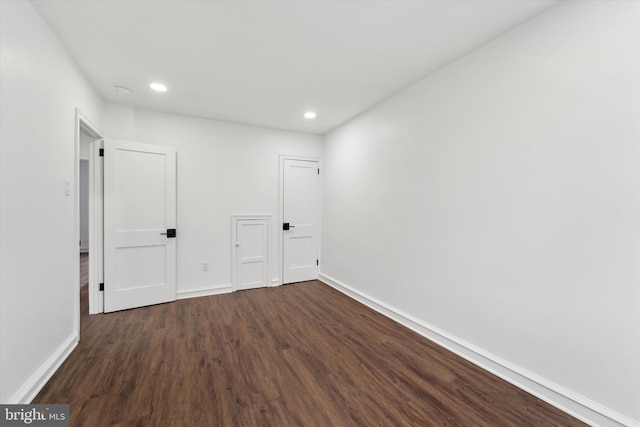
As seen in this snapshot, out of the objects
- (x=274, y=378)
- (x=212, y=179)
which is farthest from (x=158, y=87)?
(x=274, y=378)

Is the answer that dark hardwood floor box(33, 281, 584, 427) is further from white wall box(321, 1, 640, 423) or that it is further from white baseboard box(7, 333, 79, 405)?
white wall box(321, 1, 640, 423)

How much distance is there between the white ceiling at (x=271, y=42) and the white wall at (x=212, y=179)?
0.55 m

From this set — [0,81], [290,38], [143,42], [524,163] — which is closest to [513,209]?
[524,163]

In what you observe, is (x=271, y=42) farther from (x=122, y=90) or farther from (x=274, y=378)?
(x=274, y=378)

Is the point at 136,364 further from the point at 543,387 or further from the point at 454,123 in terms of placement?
the point at 454,123

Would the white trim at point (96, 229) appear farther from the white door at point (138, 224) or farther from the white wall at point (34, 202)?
the white wall at point (34, 202)

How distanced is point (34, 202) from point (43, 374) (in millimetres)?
1244

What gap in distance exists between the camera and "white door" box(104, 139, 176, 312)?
3195mm

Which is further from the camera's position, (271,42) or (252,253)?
(252,253)

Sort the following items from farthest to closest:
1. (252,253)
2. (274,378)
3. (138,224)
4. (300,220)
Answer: (300,220) < (252,253) < (138,224) < (274,378)

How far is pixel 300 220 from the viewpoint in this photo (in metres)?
4.56

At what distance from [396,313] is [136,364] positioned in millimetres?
2583

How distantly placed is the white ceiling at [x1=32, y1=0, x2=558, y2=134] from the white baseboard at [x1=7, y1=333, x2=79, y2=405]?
2558 mm

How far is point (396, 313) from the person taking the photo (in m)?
2.98
